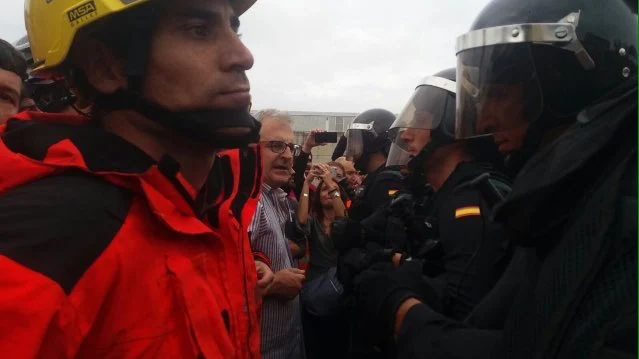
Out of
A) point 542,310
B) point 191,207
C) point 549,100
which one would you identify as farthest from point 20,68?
point 542,310

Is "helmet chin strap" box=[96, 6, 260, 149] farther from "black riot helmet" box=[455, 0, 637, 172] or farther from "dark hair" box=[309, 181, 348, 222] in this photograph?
"dark hair" box=[309, 181, 348, 222]

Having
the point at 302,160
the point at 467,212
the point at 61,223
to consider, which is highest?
the point at 61,223

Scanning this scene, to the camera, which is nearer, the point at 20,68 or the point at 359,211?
the point at 20,68

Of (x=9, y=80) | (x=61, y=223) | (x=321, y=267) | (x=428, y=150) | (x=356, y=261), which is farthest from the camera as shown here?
(x=321, y=267)

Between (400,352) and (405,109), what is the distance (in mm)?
2315

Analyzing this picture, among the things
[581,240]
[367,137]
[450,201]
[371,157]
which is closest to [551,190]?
[581,240]

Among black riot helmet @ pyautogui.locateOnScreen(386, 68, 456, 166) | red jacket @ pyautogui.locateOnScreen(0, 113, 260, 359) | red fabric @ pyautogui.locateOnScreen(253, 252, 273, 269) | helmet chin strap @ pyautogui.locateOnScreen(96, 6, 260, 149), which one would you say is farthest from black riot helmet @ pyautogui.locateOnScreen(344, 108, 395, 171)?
red jacket @ pyautogui.locateOnScreen(0, 113, 260, 359)

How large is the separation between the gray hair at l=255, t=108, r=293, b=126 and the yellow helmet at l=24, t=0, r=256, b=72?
2.21 meters

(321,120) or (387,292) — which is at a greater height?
(387,292)

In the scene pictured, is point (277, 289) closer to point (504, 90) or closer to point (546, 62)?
point (504, 90)

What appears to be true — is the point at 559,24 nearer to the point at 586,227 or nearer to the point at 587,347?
the point at 586,227

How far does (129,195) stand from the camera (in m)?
1.28

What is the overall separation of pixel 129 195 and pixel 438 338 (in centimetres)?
94

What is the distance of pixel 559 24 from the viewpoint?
1.83m
